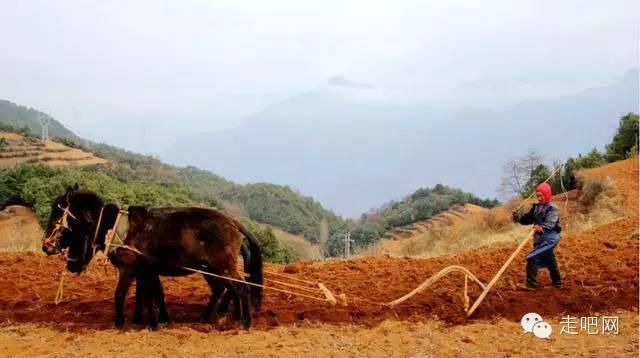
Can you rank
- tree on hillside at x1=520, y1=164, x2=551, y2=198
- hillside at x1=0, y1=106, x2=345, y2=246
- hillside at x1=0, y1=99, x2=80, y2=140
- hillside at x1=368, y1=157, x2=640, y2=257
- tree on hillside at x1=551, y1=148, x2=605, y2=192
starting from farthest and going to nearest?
hillside at x1=0, y1=99, x2=80, y2=140
hillside at x1=0, y1=106, x2=345, y2=246
tree on hillside at x1=551, y1=148, x2=605, y2=192
tree on hillside at x1=520, y1=164, x2=551, y2=198
hillside at x1=368, y1=157, x2=640, y2=257

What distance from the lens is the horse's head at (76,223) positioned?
696cm

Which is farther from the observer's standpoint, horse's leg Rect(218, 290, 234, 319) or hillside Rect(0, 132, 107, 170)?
hillside Rect(0, 132, 107, 170)

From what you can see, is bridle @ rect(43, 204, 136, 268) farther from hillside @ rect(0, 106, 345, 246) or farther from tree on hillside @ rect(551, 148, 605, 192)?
hillside @ rect(0, 106, 345, 246)

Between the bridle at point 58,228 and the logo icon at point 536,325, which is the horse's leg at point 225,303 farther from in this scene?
the logo icon at point 536,325

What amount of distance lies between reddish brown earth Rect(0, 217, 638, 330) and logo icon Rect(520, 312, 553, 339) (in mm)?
174

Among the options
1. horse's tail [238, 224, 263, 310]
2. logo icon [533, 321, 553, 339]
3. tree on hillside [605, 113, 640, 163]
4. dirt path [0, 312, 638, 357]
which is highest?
tree on hillside [605, 113, 640, 163]

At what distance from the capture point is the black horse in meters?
6.82

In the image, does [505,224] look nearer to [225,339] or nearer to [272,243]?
[272,243]

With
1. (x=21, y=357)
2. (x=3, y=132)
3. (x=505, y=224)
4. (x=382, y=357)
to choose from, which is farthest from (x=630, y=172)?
(x=3, y=132)

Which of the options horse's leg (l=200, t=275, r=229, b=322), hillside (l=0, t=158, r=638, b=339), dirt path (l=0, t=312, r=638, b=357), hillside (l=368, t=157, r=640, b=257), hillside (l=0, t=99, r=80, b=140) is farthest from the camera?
hillside (l=0, t=99, r=80, b=140)

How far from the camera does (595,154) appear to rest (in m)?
33.5

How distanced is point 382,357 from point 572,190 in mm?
23537

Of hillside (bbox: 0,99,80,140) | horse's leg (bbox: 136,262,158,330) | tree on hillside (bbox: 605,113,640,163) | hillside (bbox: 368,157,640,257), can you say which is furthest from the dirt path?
hillside (bbox: 0,99,80,140)

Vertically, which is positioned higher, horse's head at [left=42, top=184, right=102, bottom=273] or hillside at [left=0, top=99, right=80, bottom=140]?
hillside at [left=0, top=99, right=80, bottom=140]
